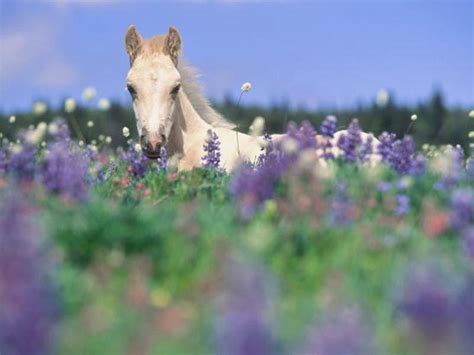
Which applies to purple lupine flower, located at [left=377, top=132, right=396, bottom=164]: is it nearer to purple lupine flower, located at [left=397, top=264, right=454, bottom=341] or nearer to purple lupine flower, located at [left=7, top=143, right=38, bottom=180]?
purple lupine flower, located at [left=7, top=143, right=38, bottom=180]

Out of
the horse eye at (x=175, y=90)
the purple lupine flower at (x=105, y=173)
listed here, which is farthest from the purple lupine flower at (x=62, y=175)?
the horse eye at (x=175, y=90)

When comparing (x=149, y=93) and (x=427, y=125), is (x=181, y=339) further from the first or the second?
(x=427, y=125)

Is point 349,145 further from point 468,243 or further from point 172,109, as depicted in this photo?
point 172,109

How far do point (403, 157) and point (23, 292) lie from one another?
4.38m

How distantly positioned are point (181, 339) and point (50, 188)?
267 centimetres

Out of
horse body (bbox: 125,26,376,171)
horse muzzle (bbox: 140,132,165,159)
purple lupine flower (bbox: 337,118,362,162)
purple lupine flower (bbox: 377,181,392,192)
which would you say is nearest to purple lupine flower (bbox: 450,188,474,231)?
purple lupine flower (bbox: 377,181,392,192)

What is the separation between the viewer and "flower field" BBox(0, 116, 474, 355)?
3.71 m

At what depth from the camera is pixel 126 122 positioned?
3844cm

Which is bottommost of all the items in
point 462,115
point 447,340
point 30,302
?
point 447,340

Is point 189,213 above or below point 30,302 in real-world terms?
above

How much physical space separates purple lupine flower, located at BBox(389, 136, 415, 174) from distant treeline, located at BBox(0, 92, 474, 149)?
93.2ft

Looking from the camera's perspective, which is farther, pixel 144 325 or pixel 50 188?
pixel 50 188

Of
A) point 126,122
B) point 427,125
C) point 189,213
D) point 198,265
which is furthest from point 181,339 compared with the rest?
point 427,125

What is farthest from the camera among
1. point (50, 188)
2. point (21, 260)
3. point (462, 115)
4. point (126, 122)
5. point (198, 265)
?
point (462, 115)
